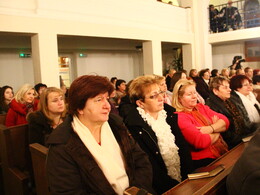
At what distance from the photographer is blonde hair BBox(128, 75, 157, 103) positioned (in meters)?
2.29

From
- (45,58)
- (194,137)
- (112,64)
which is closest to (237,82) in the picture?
(194,137)

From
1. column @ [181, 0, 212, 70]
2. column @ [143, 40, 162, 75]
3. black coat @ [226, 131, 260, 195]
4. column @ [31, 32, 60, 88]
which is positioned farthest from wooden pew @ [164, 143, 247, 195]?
column @ [181, 0, 212, 70]

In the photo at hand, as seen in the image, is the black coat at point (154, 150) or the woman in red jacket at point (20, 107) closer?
the black coat at point (154, 150)

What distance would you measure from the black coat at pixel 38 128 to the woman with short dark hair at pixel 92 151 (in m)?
1.16

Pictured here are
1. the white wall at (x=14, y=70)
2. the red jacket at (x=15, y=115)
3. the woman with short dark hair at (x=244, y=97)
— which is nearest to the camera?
the woman with short dark hair at (x=244, y=97)

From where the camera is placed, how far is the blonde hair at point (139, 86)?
2.29 meters

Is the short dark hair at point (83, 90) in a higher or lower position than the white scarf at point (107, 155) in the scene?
higher

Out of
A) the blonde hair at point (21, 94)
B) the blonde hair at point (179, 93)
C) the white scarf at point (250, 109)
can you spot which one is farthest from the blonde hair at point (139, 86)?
the blonde hair at point (21, 94)

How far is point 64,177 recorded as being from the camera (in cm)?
147

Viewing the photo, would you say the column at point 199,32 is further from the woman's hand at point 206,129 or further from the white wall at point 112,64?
the woman's hand at point 206,129

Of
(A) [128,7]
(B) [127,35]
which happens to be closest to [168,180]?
(B) [127,35]

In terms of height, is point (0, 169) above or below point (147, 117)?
below

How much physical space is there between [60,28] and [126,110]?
14.1 feet

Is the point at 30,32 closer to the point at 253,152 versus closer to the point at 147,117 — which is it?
the point at 147,117
